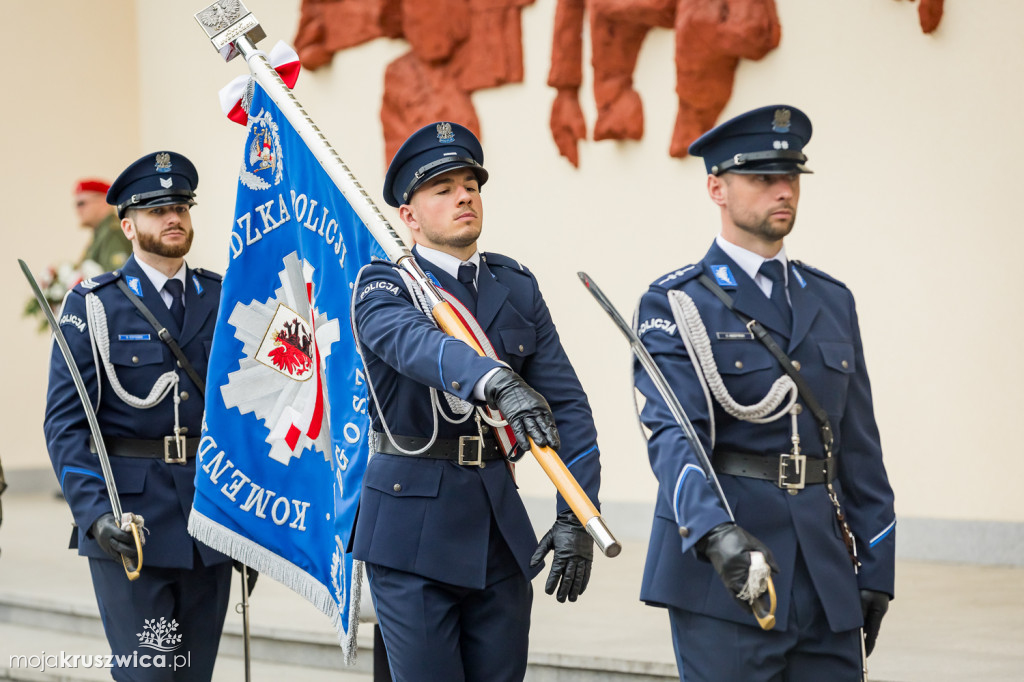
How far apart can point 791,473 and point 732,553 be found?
40cm

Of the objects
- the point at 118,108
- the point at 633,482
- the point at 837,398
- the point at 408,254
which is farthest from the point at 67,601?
the point at 118,108

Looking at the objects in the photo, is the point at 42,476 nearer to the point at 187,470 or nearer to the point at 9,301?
the point at 9,301

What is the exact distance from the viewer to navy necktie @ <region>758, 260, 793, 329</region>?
2912 mm

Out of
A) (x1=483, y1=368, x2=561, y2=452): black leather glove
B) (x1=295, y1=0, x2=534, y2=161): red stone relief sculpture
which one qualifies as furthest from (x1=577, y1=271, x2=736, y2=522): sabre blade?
(x1=295, y1=0, x2=534, y2=161): red stone relief sculpture

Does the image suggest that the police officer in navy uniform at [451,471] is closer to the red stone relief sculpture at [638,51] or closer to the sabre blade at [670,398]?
the sabre blade at [670,398]

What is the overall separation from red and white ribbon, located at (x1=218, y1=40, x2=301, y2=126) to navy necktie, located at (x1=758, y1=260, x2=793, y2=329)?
5.65 feet

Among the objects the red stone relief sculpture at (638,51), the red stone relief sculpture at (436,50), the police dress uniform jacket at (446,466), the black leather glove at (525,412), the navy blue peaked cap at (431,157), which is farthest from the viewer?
the red stone relief sculpture at (436,50)

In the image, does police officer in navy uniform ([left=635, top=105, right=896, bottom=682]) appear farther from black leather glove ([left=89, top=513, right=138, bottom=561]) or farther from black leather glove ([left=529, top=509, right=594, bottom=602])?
black leather glove ([left=89, top=513, right=138, bottom=561])

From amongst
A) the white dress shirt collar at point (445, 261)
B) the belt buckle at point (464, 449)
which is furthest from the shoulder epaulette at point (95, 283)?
the belt buckle at point (464, 449)

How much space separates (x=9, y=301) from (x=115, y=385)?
280 inches

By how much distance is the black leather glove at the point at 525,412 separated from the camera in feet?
8.04

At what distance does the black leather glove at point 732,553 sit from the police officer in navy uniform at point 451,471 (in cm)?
43

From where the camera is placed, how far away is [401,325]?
2.85 m

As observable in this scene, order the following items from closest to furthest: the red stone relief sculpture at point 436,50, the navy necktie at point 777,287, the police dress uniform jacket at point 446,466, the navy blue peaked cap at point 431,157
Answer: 1. the navy necktie at point 777,287
2. the police dress uniform jacket at point 446,466
3. the navy blue peaked cap at point 431,157
4. the red stone relief sculpture at point 436,50
